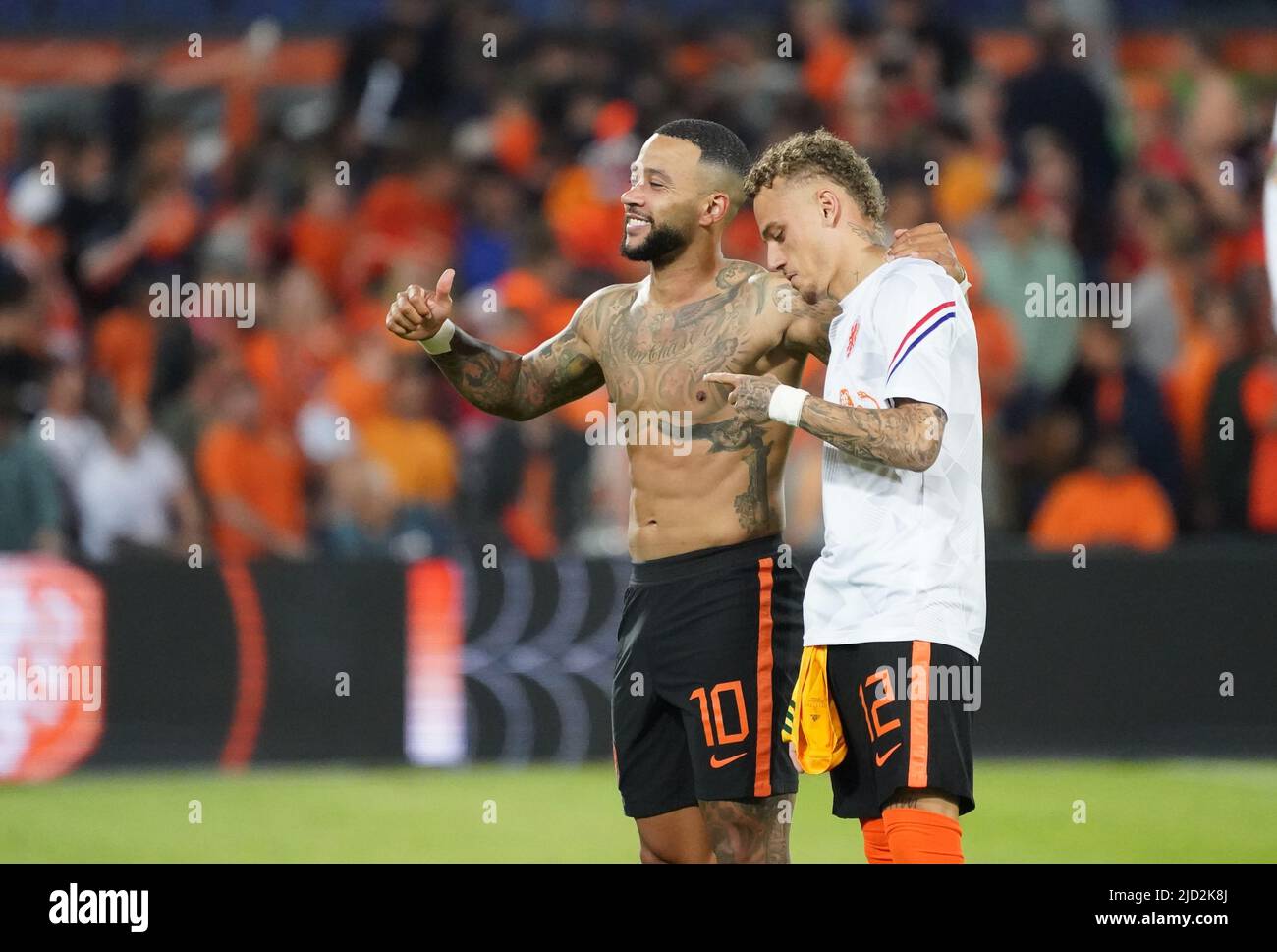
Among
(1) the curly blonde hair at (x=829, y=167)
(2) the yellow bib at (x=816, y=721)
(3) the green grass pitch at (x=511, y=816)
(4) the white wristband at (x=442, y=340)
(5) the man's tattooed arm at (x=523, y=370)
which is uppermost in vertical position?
(1) the curly blonde hair at (x=829, y=167)

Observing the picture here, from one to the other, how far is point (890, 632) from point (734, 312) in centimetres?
122

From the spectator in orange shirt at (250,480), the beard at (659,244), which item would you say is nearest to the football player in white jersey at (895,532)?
the beard at (659,244)

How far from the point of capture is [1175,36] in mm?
14719

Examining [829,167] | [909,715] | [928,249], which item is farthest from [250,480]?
[909,715]

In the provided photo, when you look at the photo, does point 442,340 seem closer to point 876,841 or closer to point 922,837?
→ point 876,841

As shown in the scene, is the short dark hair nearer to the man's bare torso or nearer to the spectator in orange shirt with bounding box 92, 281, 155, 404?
the man's bare torso

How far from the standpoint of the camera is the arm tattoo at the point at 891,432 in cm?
453

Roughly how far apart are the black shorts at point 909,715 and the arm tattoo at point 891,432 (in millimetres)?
477

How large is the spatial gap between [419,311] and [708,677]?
135cm

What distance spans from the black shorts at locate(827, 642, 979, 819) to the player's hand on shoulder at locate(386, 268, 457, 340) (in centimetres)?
159

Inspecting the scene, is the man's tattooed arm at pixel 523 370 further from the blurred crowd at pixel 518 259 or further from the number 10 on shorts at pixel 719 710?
the blurred crowd at pixel 518 259

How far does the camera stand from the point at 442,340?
5590 millimetres
